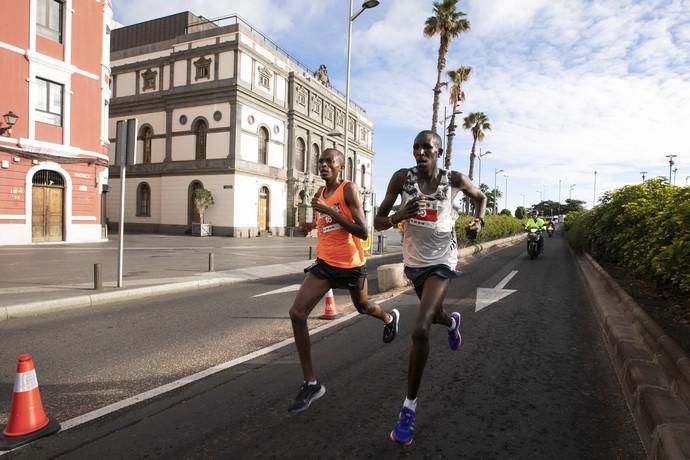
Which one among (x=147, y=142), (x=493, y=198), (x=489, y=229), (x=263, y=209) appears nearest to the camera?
(x=489, y=229)

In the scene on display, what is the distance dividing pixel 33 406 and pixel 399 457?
8.09 ft

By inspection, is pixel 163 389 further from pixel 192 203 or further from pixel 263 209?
pixel 263 209

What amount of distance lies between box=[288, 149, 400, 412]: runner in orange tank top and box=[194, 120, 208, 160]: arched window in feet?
103

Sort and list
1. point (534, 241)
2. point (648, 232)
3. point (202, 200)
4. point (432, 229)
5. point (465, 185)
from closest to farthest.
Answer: point (432, 229)
point (465, 185)
point (648, 232)
point (534, 241)
point (202, 200)

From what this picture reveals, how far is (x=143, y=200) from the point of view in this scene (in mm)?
35438

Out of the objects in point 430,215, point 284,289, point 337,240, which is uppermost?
point 430,215

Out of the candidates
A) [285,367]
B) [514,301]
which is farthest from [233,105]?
[285,367]

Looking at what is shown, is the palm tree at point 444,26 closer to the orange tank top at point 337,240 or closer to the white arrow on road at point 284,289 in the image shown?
the white arrow on road at point 284,289

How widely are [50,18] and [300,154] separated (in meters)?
22.3

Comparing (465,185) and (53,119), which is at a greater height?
(53,119)

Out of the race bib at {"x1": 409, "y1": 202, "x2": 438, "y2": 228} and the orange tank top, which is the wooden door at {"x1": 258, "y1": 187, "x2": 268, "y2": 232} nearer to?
the orange tank top

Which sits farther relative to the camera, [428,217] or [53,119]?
[53,119]

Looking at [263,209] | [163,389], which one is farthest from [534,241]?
[263,209]

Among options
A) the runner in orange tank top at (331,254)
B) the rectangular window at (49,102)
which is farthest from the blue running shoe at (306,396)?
the rectangular window at (49,102)
